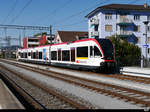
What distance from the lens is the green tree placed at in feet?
76.1

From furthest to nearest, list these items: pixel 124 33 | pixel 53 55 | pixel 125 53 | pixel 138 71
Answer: pixel 124 33
pixel 53 55
pixel 125 53
pixel 138 71

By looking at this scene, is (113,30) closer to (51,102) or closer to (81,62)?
(81,62)

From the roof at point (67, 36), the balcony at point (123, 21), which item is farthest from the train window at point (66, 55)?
the roof at point (67, 36)

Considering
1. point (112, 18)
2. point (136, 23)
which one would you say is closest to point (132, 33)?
point (136, 23)

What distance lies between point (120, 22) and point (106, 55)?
2959 centimetres

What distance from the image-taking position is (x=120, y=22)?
146ft

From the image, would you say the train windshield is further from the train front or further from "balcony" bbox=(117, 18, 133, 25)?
"balcony" bbox=(117, 18, 133, 25)

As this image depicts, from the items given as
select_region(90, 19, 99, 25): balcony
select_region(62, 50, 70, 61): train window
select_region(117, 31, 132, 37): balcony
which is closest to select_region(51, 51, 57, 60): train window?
select_region(62, 50, 70, 61): train window

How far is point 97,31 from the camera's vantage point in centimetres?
4566

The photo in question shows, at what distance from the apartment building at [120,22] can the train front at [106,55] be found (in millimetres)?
27276

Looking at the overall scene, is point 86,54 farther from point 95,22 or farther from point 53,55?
point 95,22

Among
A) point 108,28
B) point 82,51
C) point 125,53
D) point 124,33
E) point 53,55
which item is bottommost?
point 53,55

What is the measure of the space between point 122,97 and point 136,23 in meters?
41.0

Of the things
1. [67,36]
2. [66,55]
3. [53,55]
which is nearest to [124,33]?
[53,55]
